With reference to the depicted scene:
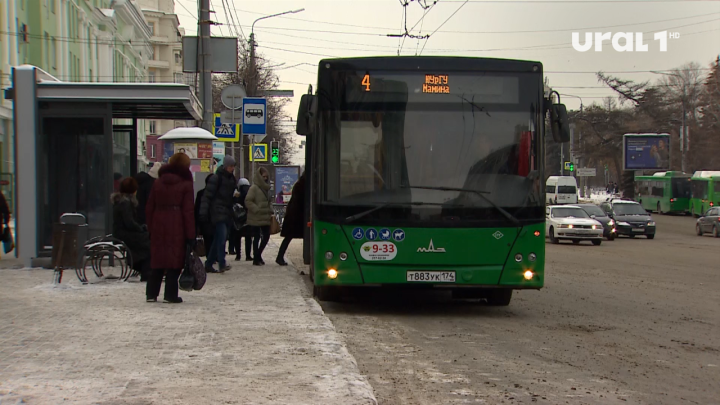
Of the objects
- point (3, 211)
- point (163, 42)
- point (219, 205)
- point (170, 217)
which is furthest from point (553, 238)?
point (163, 42)

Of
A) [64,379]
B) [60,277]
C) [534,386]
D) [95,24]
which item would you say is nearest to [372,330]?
[534,386]

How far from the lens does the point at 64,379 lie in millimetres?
5961

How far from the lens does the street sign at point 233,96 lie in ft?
57.5

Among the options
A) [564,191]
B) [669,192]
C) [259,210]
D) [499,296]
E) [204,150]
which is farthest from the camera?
[564,191]

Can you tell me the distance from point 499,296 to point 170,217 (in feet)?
14.9

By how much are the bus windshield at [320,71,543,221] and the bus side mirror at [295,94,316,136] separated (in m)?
0.15

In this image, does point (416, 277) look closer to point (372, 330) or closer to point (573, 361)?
point (372, 330)

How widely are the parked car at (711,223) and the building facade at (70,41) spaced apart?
30305mm

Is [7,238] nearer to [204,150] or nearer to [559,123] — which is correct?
[204,150]

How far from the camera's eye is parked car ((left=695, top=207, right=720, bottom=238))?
1596 inches

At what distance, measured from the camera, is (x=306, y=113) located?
35.3 feet

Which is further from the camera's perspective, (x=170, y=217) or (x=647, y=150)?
(x=647, y=150)

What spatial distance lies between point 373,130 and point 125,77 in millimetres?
65466

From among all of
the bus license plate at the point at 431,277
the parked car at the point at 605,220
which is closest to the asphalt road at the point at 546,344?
the bus license plate at the point at 431,277
